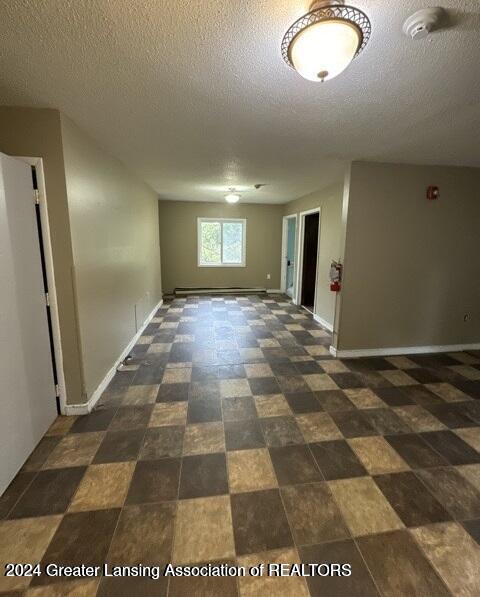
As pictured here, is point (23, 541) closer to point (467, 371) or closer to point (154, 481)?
point (154, 481)

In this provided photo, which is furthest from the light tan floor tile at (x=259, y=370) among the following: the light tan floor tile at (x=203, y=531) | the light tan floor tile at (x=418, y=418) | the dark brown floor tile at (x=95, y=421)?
the light tan floor tile at (x=203, y=531)

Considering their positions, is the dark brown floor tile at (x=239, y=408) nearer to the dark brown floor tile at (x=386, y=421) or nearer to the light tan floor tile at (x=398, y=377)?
the dark brown floor tile at (x=386, y=421)

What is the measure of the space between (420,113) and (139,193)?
365 cm

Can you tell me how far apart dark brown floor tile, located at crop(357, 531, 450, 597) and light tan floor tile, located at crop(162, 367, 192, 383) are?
77.9 inches

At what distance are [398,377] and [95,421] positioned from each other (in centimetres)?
302

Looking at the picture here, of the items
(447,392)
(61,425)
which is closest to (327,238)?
(447,392)

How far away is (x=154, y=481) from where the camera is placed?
1686mm

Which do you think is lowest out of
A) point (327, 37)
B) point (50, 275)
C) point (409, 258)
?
point (50, 275)

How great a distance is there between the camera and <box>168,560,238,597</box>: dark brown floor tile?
3.78ft

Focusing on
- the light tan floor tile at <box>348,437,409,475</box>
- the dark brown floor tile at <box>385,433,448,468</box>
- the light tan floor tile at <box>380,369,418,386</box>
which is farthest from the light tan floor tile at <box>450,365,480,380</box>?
the light tan floor tile at <box>348,437,409,475</box>

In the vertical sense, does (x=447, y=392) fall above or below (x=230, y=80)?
below

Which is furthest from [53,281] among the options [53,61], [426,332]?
[426,332]

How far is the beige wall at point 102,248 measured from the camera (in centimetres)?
222

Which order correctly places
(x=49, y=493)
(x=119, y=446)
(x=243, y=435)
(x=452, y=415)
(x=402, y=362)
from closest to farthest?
(x=49, y=493)
(x=119, y=446)
(x=243, y=435)
(x=452, y=415)
(x=402, y=362)
